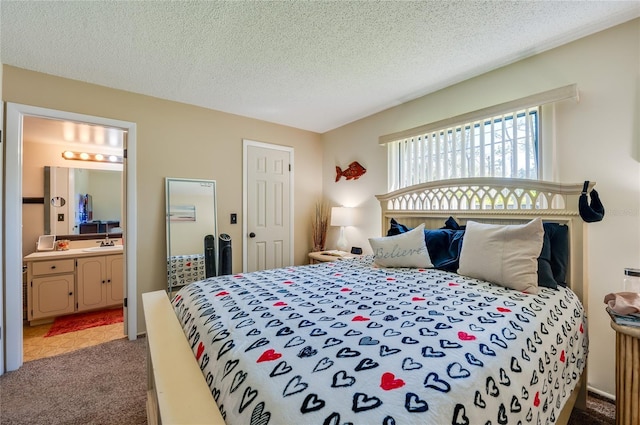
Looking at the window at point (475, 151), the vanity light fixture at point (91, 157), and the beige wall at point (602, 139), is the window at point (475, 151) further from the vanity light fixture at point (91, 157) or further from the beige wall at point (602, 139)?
the vanity light fixture at point (91, 157)

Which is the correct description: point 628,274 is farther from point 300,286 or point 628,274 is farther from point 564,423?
point 300,286

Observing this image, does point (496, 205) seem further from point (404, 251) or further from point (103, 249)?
point (103, 249)

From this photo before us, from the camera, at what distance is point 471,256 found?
1896 millimetres

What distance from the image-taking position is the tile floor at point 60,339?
257 cm

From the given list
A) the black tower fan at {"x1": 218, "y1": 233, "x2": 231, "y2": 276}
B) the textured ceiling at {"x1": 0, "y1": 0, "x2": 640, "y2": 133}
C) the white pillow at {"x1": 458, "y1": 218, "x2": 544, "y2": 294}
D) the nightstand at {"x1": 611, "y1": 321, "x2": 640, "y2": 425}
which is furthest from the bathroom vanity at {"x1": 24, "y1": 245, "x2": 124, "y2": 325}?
the nightstand at {"x1": 611, "y1": 321, "x2": 640, "y2": 425}

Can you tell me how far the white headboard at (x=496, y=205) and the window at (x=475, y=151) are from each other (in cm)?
16

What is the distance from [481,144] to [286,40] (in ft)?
6.17

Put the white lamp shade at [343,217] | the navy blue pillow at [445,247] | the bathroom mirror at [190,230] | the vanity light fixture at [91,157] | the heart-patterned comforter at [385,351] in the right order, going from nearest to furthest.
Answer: the heart-patterned comforter at [385,351] < the navy blue pillow at [445,247] < the bathroom mirror at [190,230] < the white lamp shade at [343,217] < the vanity light fixture at [91,157]

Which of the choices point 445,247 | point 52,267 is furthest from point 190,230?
point 445,247

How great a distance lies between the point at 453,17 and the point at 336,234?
2899 millimetres

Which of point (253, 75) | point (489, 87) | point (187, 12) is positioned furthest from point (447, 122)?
point (187, 12)

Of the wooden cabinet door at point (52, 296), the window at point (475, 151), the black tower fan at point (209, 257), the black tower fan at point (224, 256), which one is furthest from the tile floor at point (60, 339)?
the window at point (475, 151)

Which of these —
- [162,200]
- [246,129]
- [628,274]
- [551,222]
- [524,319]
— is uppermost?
[246,129]

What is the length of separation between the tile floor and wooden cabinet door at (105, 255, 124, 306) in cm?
61
